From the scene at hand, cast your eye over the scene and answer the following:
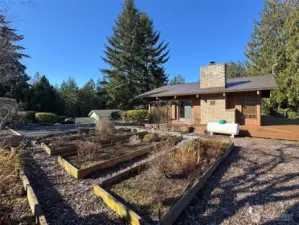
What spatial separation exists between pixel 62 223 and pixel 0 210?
1.22 metres

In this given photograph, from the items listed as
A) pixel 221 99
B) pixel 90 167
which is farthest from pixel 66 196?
pixel 221 99

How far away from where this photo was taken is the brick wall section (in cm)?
1012

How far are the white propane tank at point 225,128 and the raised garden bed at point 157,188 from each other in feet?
13.7

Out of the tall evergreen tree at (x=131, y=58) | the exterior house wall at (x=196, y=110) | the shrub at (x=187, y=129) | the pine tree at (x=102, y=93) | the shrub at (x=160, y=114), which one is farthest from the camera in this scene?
the pine tree at (x=102, y=93)

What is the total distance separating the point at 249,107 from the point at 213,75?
318cm

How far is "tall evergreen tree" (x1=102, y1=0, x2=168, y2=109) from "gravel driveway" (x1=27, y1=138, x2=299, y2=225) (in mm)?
20162

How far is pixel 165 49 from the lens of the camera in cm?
2759

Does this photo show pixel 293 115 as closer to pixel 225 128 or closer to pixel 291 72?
pixel 291 72

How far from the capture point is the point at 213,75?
37.3ft

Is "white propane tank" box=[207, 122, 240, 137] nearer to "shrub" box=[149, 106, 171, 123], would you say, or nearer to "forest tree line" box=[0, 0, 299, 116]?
"shrub" box=[149, 106, 171, 123]

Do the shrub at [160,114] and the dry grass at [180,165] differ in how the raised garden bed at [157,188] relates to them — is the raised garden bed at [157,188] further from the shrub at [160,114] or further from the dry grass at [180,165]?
the shrub at [160,114]

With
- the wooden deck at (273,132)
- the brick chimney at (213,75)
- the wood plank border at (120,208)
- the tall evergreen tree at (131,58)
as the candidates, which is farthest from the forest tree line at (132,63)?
the wood plank border at (120,208)

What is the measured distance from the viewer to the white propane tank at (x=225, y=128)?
861cm

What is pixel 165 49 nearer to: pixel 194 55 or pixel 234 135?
pixel 194 55
